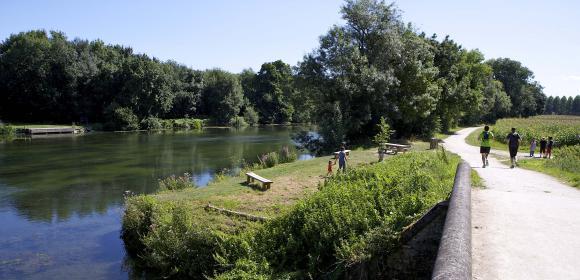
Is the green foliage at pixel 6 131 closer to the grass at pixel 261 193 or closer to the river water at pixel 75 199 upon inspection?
the river water at pixel 75 199

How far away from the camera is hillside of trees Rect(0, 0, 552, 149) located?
3769 centimetres

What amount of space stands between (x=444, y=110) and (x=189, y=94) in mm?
66332

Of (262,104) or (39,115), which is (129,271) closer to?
(39,115)

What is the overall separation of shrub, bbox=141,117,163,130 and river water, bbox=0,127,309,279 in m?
38.9

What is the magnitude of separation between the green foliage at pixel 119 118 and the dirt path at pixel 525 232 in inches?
3022

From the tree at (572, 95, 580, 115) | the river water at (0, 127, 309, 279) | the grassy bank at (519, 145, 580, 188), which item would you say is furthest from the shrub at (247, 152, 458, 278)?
the tree at (572, 95, 580, 115)

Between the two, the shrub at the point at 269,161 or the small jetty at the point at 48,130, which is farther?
the small jetty at the point at 48,130

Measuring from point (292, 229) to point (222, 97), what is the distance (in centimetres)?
9389

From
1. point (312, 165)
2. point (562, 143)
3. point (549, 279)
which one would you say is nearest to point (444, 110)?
point (562, 143)

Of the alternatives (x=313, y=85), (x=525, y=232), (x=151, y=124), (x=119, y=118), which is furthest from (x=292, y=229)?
(x=151, y=124)

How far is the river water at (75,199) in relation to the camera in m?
14.7

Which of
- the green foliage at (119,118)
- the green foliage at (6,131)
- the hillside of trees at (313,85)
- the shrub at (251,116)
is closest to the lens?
the hillside of trees at (313,85)

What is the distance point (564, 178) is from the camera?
17.3m

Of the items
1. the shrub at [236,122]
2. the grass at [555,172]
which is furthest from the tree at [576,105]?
the grass at [555,172]
